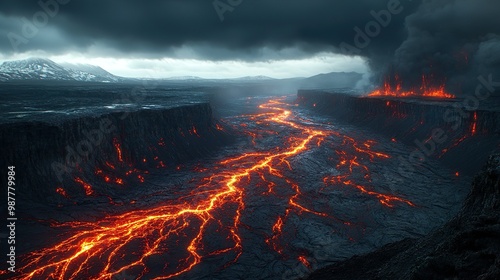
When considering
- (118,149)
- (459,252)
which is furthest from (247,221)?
(118,149)

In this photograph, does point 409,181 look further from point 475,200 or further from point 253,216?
point 475,200

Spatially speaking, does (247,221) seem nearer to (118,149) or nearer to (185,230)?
(185,230)

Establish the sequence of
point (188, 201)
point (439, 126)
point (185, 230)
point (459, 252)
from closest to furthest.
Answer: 1. point (459, 252)
2. point (185, 230)
3. point (188, 201)
4. point (439, 126)

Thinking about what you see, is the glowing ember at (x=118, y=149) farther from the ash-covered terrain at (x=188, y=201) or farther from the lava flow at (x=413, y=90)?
the lava flow at (x=413, y=90)

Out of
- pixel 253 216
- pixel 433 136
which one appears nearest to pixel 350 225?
pixel 253 216
